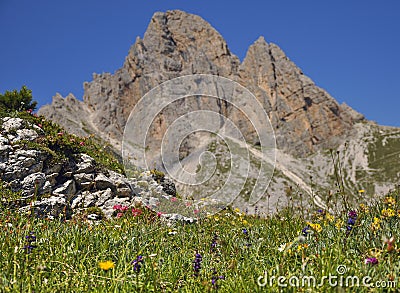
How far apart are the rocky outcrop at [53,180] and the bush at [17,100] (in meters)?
3.62

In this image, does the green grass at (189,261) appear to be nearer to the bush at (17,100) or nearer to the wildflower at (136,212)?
the wildflower at (136,212)

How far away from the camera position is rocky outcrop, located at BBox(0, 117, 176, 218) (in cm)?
1250

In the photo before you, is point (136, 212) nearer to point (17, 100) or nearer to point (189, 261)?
point (189, 261)

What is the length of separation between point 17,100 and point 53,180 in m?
7.48

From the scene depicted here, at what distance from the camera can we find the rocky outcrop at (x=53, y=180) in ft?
41.0

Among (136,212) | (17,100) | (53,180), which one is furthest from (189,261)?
(17,100)

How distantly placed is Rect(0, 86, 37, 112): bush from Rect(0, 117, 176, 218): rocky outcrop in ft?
11.9

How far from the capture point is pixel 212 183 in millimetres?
152500

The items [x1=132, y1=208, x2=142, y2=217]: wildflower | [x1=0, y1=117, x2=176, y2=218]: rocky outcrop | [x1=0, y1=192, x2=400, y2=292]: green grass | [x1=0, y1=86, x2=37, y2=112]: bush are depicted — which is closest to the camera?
[x1=0, y1=192, x2=400, y2=292]: green grass

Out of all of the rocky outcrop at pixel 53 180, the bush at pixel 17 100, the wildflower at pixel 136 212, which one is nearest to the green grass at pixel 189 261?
the wildflower at pixel 136 212

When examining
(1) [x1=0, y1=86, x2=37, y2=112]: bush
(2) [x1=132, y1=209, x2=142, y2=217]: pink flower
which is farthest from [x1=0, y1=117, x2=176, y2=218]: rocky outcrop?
(1) [x1=0, y1=86, x2=37, y2=112]: bush

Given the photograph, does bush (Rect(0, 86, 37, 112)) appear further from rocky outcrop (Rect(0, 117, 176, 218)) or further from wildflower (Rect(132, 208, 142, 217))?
wildflower (Rect(132, 208, 142, 217))

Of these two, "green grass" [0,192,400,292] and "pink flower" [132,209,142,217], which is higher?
"pink flower" [132,209,142,217]

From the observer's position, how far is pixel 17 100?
733 inches
